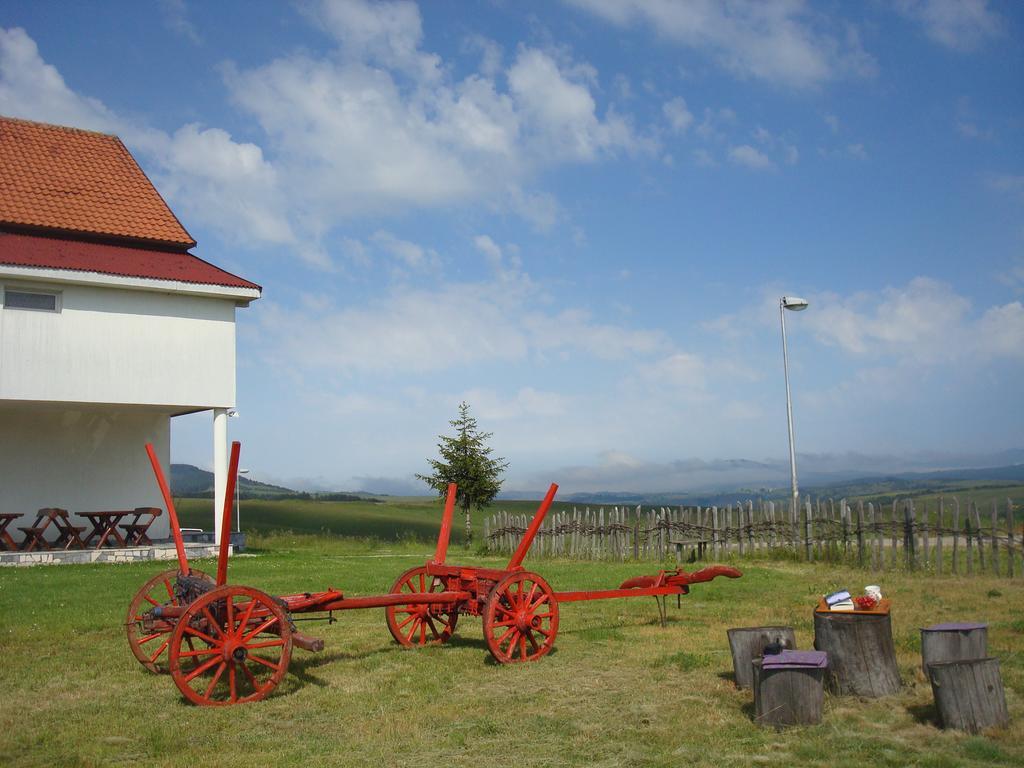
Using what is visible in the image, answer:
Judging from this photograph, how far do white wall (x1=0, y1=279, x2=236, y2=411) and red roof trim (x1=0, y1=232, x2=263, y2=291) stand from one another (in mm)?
545

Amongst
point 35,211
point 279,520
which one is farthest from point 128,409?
point 279,520

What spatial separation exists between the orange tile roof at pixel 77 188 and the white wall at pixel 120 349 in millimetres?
2168

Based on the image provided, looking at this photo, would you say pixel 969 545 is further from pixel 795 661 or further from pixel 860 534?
pixel 795 661

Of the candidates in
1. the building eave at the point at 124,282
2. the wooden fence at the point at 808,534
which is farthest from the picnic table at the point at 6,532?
the wooden fence at the point at 808,534

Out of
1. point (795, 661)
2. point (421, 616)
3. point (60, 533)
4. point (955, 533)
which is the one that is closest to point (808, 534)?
point (955, 533)

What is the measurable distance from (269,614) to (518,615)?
7.85 ft

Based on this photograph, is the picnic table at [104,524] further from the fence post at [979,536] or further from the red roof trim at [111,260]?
the fence post at [979,536]

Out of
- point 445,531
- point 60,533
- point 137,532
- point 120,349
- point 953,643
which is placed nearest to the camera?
point 953,643

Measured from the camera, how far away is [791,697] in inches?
246

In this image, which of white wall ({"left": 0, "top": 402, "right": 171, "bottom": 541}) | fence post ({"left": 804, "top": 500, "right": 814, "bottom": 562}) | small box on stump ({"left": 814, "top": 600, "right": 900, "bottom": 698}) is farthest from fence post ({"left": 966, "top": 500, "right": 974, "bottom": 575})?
white wall ({"left": 0, "top": 402, "right": 171, "bottom": 541})

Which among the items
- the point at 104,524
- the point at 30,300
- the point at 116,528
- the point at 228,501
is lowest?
the point at 116,528

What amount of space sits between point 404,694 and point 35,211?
18.6m

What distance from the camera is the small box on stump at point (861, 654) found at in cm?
A: 689

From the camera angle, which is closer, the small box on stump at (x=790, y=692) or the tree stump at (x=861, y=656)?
the small box on stump at (x=790, y=692)
